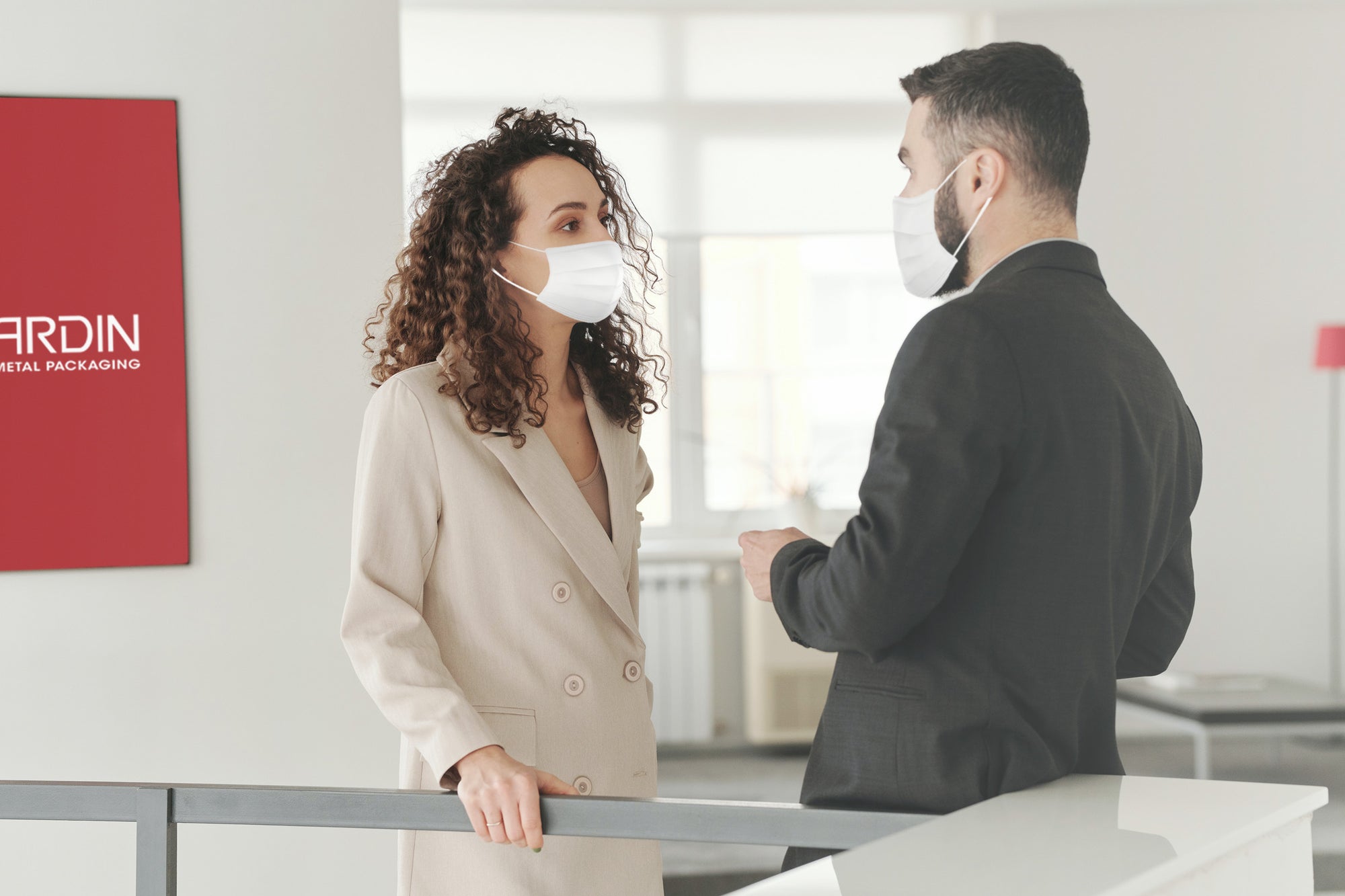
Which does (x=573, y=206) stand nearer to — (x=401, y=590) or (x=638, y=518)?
(x=638, y=518)

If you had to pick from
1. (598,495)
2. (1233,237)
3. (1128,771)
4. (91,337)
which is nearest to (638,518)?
(598,495)

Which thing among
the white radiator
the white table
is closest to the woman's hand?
the white table

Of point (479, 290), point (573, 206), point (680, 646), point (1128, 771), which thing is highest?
point (573, 206)

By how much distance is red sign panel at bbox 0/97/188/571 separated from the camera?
7.25 feet

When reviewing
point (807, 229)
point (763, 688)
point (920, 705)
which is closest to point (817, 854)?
point (920, 705)

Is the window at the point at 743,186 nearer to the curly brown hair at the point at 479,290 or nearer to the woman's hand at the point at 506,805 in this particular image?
the curly brown hair at the point at 479,290

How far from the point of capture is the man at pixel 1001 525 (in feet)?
3.32

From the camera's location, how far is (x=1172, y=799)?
36.6 inches

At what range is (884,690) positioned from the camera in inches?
43.0

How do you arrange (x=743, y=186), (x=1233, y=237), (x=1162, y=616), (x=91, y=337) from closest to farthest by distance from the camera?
(x=1162, y=616) → (x=91, y=337) → (x=743, y=186) → (x=1233, y=237)

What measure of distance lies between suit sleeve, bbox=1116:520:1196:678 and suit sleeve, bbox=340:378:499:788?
0.70m

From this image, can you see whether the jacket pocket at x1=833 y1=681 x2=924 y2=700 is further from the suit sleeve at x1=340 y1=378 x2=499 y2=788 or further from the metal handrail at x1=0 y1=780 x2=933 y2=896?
the suit sleeve at x1=340 y1=378 x2=499 y2=788

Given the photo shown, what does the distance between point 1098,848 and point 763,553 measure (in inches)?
17.4

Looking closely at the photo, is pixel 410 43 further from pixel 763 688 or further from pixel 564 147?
pixel 564 147
